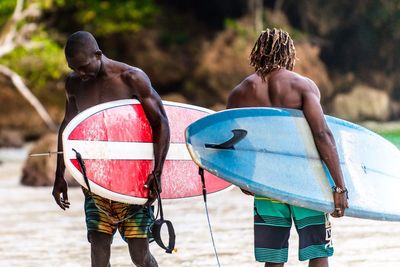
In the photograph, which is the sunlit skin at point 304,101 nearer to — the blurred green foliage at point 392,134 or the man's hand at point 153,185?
the man's hand at point 153,185

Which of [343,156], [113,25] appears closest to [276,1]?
[113,25]

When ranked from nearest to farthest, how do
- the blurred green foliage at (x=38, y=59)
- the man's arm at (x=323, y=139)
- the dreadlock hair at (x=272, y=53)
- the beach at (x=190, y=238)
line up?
1. the man's arm at (x=323, y=139)
2. the dreadlock hair at (x=272, y=53)
3. the beach at (x=190, y=238)
4. the blurred green foliage at (x=38, y=59)

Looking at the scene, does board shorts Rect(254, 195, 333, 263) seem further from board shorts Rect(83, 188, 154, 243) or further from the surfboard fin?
board shorts Rect(83, 188, 154, 243)

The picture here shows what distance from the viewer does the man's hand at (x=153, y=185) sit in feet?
16.0

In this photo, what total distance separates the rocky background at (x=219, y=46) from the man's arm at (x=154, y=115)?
2147 cm

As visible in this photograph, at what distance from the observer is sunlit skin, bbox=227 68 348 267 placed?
4.58 metres

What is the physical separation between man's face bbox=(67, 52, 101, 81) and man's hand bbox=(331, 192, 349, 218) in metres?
1.23

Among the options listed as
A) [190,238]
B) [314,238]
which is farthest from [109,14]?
[314,238]

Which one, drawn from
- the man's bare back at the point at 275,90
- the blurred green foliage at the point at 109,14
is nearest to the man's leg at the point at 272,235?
the man's bare back at the point at 275,90

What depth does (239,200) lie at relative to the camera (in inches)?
476

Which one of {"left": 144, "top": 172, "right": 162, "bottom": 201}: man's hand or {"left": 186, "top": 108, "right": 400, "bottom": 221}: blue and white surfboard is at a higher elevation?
{"left": 186, "top": 108, "right": 400, "bottom": 221}: blue and white surfboard

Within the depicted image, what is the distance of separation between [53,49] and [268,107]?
61.0 feet

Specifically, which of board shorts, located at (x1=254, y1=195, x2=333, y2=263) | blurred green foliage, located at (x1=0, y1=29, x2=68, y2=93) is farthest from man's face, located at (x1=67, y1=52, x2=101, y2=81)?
blurred green foliage, located at (x1=0, y1=29, x2=68, y2=93)

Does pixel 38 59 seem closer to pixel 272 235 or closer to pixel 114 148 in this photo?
pixel 114 148
